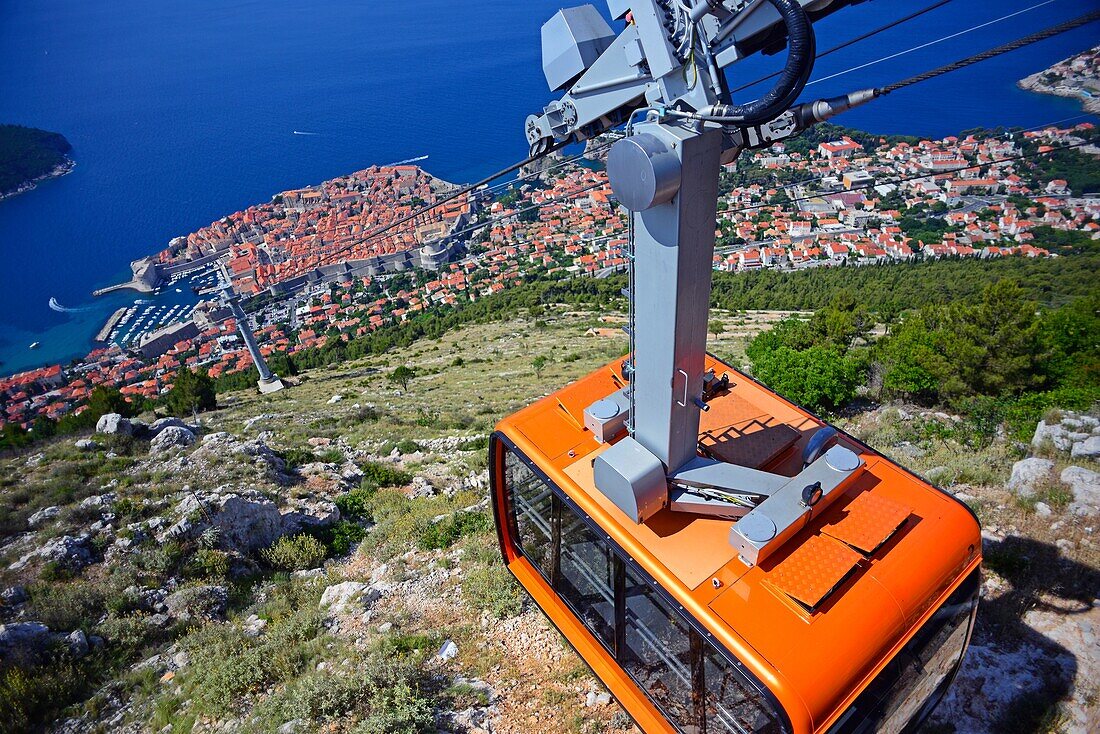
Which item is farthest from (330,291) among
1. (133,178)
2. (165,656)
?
(165,656)

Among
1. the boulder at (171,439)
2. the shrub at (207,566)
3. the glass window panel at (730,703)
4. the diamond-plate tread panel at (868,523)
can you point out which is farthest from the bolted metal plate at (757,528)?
the boulder at (171,439)

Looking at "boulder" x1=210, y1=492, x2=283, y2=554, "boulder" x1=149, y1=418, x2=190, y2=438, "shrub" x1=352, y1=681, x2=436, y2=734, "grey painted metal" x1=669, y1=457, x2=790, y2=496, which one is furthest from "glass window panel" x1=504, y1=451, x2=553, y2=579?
"boulder" x1=149, y1=418, x2=190, y2=438

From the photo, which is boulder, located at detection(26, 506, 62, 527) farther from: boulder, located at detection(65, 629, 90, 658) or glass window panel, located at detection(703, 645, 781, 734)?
glass window panel, located at detection(703, 645, 781, 734)

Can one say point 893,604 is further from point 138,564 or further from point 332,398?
point 332,398

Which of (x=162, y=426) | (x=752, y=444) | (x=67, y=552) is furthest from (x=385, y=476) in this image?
(x=752, y=444)

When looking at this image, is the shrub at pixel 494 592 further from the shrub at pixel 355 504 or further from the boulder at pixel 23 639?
the boulder at pixel 23 639
